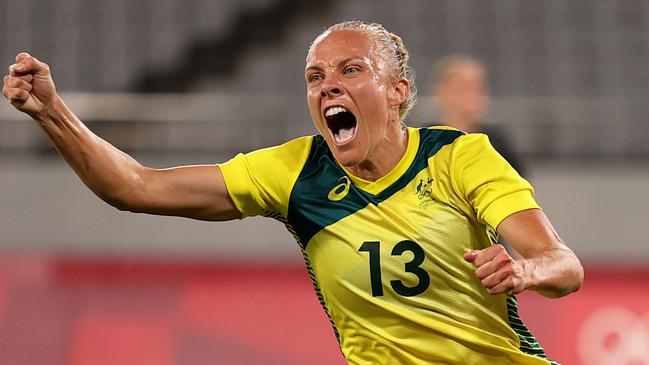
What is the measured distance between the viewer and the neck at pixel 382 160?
3533 millimetres

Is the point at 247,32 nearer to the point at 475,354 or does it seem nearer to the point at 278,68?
the point at 278,68

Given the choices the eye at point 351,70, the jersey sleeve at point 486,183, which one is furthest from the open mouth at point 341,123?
the jersey sleeve at point 486,183

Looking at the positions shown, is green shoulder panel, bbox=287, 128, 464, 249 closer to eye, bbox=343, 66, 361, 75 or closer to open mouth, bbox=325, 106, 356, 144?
open mouth, bbox=325, 106, 356, 144

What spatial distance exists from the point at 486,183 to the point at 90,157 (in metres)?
1.05

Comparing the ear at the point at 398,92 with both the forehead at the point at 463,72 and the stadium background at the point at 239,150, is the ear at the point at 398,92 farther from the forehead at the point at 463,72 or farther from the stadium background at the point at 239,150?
the stadium background at the point at 239,150

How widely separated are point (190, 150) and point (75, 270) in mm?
1885

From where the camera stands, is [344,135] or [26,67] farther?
[344,135]

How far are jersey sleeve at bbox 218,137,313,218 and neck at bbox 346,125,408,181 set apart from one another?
0.17 m

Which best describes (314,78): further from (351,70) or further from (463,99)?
(463,99)

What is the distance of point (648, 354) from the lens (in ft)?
19.2

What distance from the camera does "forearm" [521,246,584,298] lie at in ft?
9.41

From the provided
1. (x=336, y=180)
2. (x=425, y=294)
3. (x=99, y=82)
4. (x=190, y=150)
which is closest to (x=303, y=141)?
(x=336, y=180)

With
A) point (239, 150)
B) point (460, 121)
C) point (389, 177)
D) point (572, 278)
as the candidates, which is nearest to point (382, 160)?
point (389, 177)

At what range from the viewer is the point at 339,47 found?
11.5ft
